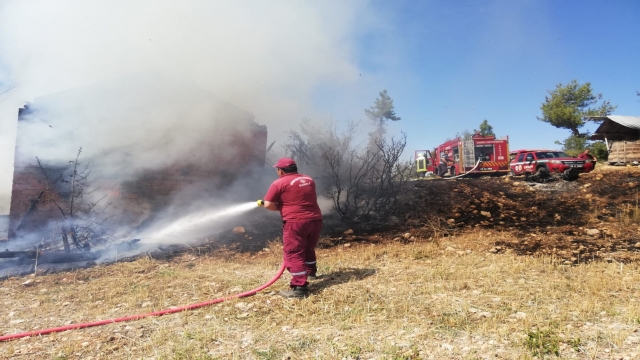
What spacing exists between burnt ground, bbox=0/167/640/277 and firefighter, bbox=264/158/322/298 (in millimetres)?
2544

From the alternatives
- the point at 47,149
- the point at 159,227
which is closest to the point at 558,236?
the point at 159,227

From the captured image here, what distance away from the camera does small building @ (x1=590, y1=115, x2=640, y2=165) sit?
51.3 ft

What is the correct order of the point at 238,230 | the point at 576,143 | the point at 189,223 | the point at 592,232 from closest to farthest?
the point at 592,232 → the point at 238,230 → the point at 189,223 → the point at 576,143

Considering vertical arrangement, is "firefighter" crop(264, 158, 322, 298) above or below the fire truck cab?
below

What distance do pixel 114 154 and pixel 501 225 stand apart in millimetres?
7226

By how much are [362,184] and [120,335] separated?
6752 millimetres

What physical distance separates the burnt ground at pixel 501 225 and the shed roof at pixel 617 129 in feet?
27.5

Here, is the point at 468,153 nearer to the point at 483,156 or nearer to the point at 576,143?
the point at 483,156

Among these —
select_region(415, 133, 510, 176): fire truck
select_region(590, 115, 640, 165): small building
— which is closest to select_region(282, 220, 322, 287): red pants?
select_region(415, 133, 510, 176): fire truck

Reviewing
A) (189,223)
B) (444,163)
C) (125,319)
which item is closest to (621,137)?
(444,163)

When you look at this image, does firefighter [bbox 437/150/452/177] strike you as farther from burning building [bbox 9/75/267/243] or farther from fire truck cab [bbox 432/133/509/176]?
burning building [bbox 9/75/267/243]

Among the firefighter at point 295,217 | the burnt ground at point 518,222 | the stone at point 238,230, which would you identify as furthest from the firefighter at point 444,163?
the firefighter at point 295,217

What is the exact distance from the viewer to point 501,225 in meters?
6.99

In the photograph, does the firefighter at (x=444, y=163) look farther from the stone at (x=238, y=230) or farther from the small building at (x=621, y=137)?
the stone at (x=238, y=230)
